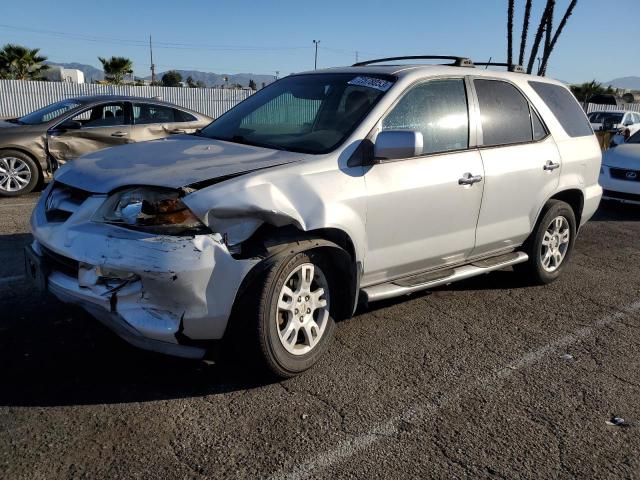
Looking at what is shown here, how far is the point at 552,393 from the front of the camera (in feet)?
11.4

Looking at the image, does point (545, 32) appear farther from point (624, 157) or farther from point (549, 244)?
point (549, 244)

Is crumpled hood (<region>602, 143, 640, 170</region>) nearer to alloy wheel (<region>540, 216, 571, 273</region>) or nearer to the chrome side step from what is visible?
alloy wheel (<region>540, 216, 571, 273</region>)

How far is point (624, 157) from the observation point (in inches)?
376

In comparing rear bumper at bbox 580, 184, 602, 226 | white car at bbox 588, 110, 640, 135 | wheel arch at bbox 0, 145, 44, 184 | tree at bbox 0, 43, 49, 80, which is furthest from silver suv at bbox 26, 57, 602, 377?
tree at bbox 0, 43, 49, 80

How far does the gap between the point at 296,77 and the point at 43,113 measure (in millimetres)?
5965

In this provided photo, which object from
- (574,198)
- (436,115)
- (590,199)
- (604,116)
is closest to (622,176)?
(590,199)

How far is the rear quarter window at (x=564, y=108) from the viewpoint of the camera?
→ 5242 millimetres

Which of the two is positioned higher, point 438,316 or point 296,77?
point 296,77

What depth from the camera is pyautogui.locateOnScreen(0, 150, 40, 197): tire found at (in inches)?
332

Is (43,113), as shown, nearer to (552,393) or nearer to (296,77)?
(296,77)

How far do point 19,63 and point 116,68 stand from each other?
21.4ft

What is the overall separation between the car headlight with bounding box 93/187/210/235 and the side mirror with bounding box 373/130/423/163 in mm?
1223

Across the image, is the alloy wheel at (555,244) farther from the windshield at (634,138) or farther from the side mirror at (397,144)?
the windshield at (634,138)

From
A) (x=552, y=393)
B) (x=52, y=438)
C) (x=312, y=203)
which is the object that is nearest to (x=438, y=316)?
(x=552, y=393)
